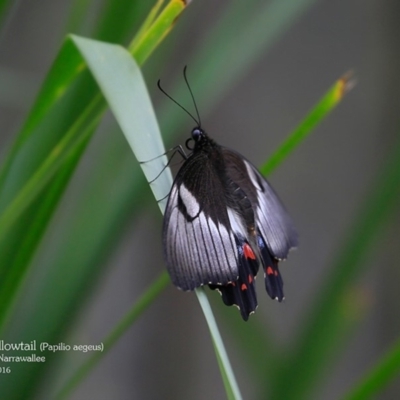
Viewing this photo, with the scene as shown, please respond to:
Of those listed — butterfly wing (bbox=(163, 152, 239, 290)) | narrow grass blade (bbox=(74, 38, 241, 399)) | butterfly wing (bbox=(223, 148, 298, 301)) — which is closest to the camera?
narrow grass blade (bbox=(74, 38, 241, 399))

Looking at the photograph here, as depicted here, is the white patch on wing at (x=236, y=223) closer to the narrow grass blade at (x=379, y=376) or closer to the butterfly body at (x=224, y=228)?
the butterfly body at (x=224, y=228)

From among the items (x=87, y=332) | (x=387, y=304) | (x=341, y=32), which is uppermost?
(x=341, y=32)

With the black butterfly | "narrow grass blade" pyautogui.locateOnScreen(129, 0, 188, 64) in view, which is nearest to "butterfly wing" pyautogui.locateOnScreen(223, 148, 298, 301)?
the black butterfly

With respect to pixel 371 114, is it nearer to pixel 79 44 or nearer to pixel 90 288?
pixel 90 288

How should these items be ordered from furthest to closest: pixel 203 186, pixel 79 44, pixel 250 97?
pixel 250 97, pixel 203 186, pixel 79 44

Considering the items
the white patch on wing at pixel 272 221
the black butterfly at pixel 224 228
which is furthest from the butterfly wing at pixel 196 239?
the white patch on wing at pixel 272 221

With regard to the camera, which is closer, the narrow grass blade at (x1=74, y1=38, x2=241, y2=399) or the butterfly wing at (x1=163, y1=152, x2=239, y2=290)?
the narrow grass blade at (x1=74, y1=38, x2=241, y2=399)

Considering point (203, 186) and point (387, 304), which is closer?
point (203, 186)

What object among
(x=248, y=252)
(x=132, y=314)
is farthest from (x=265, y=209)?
(x=132, y=314)

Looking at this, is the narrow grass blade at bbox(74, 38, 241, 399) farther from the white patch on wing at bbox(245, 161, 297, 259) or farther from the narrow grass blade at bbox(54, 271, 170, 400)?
the white patch on wing at bbox(245, 161, 297, 259)

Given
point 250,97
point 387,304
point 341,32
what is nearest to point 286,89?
point 250,97
